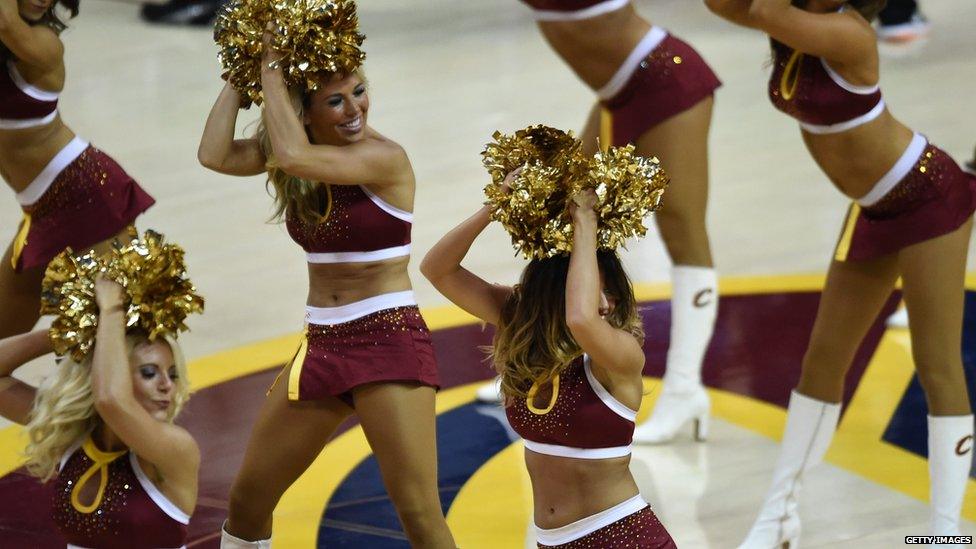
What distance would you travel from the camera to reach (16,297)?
446 cm

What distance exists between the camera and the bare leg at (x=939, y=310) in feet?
13.6

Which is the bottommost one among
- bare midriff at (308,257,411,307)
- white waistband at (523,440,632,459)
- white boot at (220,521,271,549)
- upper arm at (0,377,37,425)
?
white boot at (220,521,271,549)

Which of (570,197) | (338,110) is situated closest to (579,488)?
(570,197)

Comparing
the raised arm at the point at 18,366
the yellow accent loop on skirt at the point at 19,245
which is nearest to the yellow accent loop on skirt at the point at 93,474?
the raised arm at the point at 18,366

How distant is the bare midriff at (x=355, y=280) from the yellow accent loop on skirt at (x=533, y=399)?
2.05ft

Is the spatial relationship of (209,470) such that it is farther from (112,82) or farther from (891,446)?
(112,82)

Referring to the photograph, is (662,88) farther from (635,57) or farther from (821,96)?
(821,96)

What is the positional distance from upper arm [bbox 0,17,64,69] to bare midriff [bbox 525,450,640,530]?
206cm

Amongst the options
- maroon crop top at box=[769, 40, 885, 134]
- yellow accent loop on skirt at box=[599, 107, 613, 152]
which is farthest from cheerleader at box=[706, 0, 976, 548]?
yellow accent loop on skirt at box=[599, 107, 613, 152]

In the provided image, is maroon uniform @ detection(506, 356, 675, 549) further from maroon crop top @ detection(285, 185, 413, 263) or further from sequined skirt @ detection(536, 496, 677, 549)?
maroon crop top @ detection(285, 185, 413, 263)

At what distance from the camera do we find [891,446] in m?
5.19

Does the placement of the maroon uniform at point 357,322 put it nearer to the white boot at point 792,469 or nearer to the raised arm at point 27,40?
the raised arm at point 27,40

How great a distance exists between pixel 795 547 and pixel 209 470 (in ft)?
6.57

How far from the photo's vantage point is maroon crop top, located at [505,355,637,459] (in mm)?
3246
